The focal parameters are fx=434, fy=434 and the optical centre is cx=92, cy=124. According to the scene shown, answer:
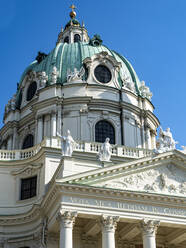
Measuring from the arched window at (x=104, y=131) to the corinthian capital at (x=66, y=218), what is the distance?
1505 centimetres

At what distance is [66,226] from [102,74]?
2196 cm

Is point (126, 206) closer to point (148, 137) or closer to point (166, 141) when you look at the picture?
point (166, 141)

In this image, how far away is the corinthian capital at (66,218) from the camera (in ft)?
83.2

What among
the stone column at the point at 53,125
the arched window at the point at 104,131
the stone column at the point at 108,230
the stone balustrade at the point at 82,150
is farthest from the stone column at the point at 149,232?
the stone column at the point at 53,125

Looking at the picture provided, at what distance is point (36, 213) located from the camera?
1205 inches

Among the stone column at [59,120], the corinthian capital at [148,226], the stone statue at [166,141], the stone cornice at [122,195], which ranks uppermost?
the stone column at [59,120]

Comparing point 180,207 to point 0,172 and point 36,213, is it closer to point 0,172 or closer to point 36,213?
point 36,213

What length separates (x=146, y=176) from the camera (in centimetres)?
2898

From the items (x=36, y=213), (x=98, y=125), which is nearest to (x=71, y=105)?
(x=98, y=125)

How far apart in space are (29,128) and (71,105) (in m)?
4.97

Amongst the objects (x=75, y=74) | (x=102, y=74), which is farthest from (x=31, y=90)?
(x=102, y=74)

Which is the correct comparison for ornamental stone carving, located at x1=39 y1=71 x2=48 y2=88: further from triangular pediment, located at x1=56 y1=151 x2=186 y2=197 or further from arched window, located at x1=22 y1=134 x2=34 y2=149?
triangular pediment, located at x1=56 y1=151 x2=186 y2=197

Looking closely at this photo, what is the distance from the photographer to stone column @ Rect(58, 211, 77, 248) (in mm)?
24953

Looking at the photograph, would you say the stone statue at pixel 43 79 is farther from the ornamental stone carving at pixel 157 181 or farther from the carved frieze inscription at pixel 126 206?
the carved frieze inscription at pixel 126 206
